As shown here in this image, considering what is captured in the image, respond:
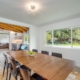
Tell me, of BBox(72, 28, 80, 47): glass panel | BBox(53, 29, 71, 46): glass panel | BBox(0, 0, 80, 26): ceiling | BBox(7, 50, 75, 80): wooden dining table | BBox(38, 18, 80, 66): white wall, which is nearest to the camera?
BBox(7, 50, 75, 80): wooden dining table

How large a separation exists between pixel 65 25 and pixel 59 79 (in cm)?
329

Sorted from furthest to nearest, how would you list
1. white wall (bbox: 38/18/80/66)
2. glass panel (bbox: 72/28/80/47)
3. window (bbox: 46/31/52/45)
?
window (bbox: 46/31/52/45)
glass panel (bbox: 72/28/80/47)
white wall (bbox: 38/18/80/66)

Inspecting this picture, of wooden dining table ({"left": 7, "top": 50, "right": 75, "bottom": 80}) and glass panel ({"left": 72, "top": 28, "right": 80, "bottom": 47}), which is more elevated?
glass panel ({"left": 72, "top": 28, "right": 80, "bottom": 47})

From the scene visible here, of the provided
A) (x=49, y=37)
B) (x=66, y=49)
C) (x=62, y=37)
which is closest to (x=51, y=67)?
(x=66, y=49)

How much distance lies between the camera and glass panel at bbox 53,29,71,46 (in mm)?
3848

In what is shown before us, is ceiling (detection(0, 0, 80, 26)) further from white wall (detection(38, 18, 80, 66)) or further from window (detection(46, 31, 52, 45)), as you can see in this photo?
window (detection(46, 31, 52, 45))

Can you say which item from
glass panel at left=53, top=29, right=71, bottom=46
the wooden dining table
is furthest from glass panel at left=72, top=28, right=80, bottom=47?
the wooden dining table

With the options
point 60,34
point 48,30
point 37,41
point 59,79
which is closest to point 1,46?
point 37,41

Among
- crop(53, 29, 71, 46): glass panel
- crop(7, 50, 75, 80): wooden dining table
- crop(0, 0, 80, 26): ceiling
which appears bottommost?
crop(7, 50, 75, 80): wooden dining table

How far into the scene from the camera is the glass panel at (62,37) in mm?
3848

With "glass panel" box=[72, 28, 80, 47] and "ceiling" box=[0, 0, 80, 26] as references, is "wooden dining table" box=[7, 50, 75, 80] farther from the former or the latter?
"glass panel" box=[72, 28, 80, 47]

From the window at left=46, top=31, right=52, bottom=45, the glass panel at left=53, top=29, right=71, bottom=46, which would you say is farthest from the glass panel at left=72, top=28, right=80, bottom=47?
the window at left=46, top=31, right=52, bottom=45

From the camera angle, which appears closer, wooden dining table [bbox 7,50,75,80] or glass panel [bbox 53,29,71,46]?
wooden dining table [bbox 7,50,75,80]

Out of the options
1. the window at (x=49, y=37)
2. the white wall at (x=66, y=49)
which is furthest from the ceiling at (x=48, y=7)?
the window at (x=49, y=37)
